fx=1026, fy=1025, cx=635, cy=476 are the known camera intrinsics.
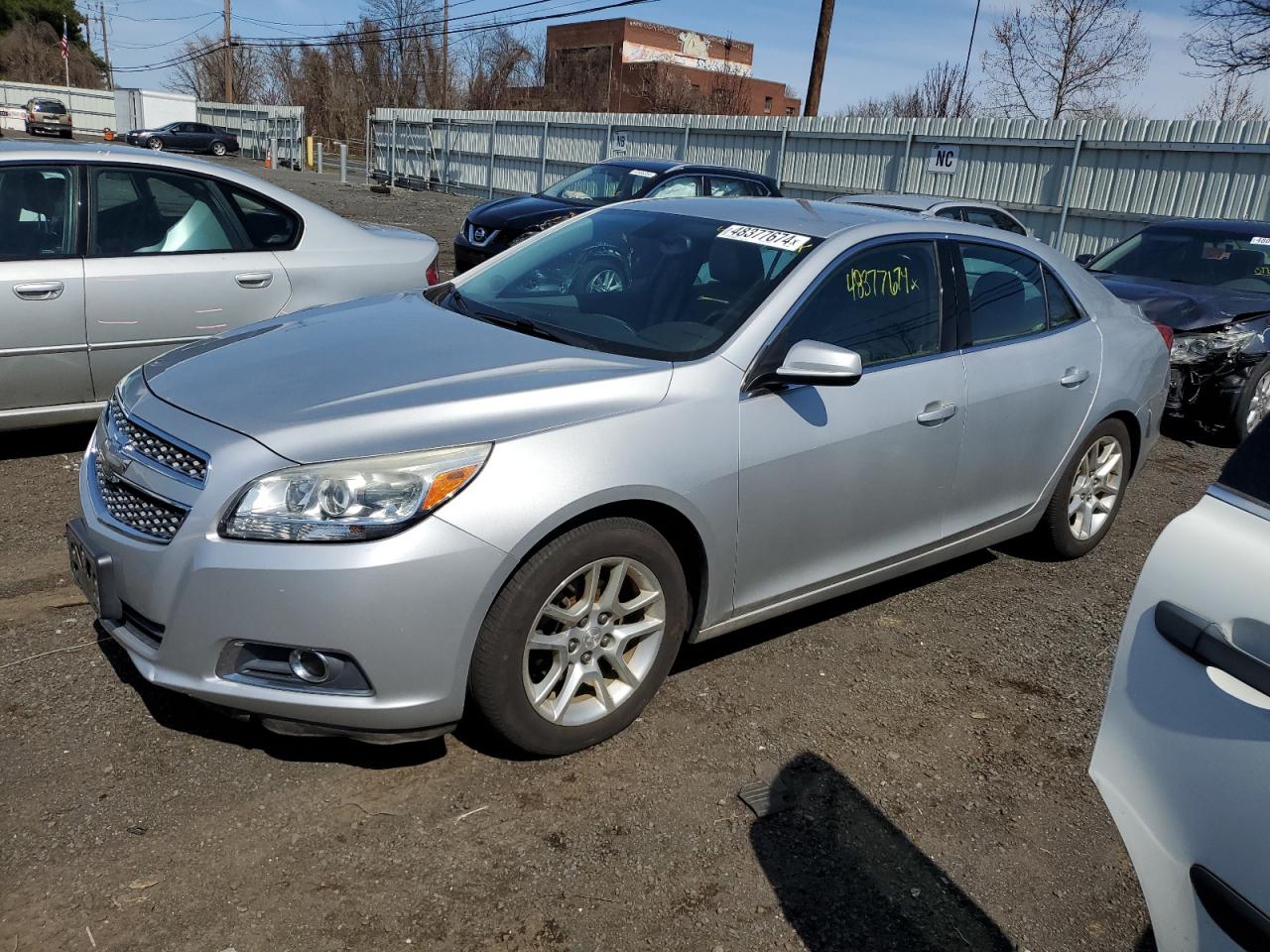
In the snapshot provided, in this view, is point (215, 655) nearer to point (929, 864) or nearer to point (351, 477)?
point (351, 477)

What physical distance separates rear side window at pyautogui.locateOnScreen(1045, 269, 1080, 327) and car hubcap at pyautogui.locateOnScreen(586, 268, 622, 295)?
2025 millimetres

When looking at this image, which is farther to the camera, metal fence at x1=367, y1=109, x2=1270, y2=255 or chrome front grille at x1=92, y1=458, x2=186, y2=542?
metal fence at x1=367, y1=109, x2=1270, y2=255

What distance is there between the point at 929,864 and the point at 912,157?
16793 mm

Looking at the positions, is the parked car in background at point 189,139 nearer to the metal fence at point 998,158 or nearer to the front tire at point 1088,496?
the metal fence at point 998,158

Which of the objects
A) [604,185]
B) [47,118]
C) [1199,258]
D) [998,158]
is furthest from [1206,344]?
[47,118]

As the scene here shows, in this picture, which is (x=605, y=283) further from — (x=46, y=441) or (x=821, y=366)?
(x=46, y=441)

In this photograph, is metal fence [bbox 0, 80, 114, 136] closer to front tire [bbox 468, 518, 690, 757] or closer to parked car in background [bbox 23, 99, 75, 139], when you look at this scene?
parked car in background [bbox 23, 99, 75, 139]

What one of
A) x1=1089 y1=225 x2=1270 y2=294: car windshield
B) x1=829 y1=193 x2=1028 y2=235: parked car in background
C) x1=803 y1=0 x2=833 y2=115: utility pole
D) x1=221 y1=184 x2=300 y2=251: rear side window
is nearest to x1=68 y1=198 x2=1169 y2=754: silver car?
x1=221 y1=184 x2=300 y2=251: rear side window

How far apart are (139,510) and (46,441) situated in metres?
3.48

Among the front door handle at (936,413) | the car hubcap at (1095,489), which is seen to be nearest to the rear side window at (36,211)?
the front door handle at (936,413)

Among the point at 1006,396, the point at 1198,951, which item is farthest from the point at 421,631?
the point at 1006,396

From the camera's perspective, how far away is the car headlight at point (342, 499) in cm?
264

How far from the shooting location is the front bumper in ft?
8.57

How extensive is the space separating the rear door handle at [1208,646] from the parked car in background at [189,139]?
47.5 metres
